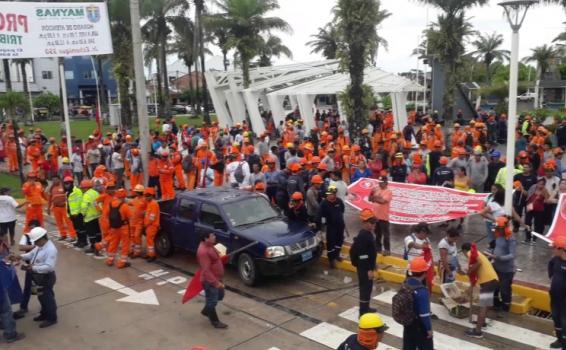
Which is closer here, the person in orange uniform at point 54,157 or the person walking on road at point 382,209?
the person walking on road at point 382,209

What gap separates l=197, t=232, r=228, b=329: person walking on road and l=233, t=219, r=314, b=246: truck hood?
1.55 metres

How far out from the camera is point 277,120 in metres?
29.7

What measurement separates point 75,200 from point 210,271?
5.48m

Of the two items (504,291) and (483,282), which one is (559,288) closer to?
(483,282)

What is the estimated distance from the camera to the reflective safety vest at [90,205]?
11.1 meters

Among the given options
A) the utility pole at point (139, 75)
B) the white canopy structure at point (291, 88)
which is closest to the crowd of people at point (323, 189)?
the utility pole at point (139, 75)

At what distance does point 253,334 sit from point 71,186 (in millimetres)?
6621

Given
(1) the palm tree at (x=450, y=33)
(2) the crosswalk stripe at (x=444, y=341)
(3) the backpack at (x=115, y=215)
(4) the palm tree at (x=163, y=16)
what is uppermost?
(4) the palm tree at (x=163, y=16)

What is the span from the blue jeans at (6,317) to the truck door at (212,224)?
3548mm

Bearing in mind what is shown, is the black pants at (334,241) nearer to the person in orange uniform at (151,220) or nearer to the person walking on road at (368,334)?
the person in orange uniform at (151,220)

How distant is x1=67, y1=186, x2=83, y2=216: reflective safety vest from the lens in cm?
1141

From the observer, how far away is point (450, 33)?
23297mm

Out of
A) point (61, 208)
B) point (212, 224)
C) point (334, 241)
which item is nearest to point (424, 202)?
point (334, 241)

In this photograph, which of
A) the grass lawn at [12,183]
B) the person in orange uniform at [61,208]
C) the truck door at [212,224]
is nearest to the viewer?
the truck door at [212,224]
